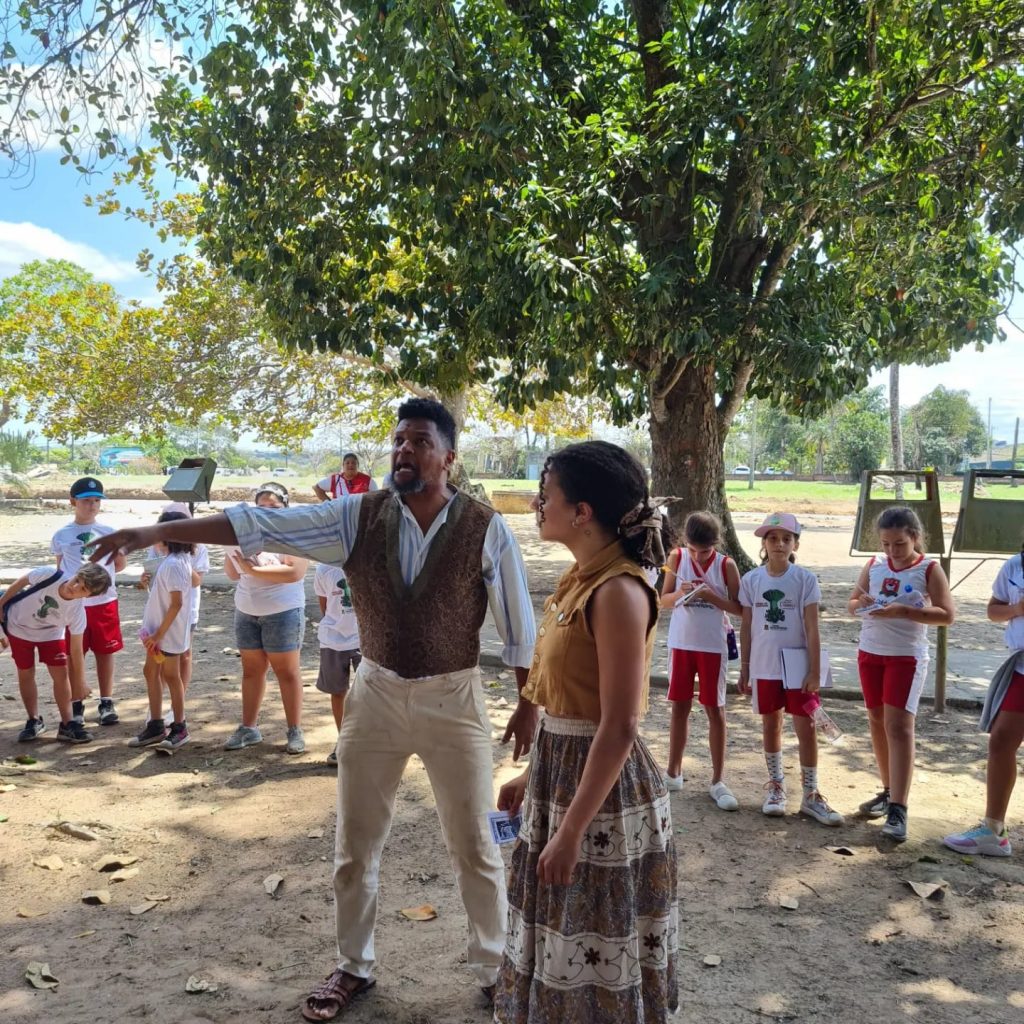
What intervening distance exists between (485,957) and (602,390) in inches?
341

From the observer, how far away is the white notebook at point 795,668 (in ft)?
15.1

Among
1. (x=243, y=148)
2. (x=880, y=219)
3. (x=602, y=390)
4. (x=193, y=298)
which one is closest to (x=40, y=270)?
(x=193, y=298)

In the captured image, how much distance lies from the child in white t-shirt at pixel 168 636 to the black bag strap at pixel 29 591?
61cm

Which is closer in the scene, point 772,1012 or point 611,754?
point 611,754

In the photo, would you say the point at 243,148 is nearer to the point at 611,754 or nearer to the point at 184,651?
the point at 184,651

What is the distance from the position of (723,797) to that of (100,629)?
433 centimetres

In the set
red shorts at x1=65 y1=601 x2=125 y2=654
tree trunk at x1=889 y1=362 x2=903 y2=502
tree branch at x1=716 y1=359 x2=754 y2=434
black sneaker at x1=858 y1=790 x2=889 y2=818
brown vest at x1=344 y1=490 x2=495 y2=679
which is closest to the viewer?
brown vest at x1=344 y1=490 x2=495 y2=679

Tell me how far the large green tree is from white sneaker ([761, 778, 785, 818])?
528 centimetres

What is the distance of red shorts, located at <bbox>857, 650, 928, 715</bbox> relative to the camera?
441cm

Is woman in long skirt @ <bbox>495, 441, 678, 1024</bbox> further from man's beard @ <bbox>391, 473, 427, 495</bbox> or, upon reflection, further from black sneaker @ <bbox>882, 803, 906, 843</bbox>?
black sneaker @ <bbox>882, 803, 906, 843</bbox>

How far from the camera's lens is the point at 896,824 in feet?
14.3

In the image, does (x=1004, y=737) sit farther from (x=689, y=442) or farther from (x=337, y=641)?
(x=689, y=442)

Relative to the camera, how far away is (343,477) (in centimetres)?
901

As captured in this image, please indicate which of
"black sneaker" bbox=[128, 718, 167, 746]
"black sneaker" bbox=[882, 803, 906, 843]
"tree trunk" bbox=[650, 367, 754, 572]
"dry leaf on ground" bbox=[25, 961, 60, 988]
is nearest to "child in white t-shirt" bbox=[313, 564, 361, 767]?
"black sneaker" bbox=[128, 718, 167, 746]
